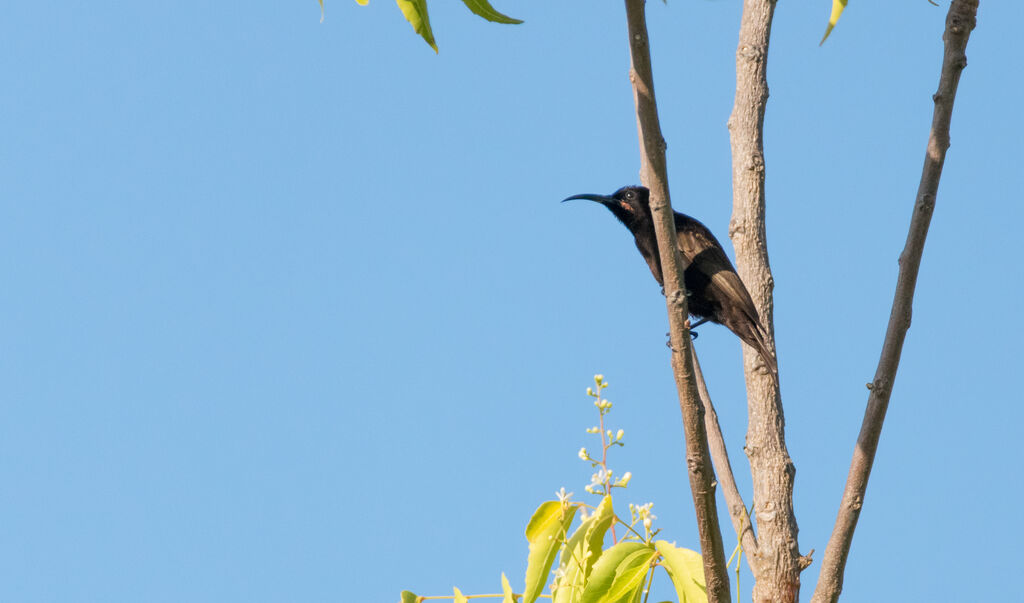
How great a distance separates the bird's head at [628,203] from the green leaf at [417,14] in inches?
168

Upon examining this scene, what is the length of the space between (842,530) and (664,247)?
90cm

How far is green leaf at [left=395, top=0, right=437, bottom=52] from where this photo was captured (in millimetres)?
1617

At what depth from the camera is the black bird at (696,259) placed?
4.85 m

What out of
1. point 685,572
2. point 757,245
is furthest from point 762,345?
point 685,572

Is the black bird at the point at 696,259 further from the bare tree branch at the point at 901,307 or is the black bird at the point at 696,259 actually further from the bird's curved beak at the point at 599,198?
the bare tree branch at the point at 901,307

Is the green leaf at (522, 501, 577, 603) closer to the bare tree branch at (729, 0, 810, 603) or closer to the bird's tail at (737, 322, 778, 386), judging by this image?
the bare tree branch at (729, 0, 810, 603)

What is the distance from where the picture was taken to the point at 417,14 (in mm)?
1624

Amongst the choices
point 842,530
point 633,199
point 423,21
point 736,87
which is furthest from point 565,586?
point 633,199

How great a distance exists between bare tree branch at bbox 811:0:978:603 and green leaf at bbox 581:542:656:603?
1.52 feet

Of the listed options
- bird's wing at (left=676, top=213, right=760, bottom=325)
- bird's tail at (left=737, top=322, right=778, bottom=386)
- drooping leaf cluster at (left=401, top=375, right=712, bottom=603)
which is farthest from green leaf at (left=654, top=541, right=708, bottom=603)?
bird's wing at (left=676, top=213, right=760, bottom=325)

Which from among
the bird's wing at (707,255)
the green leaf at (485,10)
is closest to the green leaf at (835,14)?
the green leaf at (485,10)

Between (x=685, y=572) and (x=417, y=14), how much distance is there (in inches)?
57.6

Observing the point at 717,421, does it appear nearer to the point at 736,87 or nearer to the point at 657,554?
the point at 657,554

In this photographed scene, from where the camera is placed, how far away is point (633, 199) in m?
5.99
